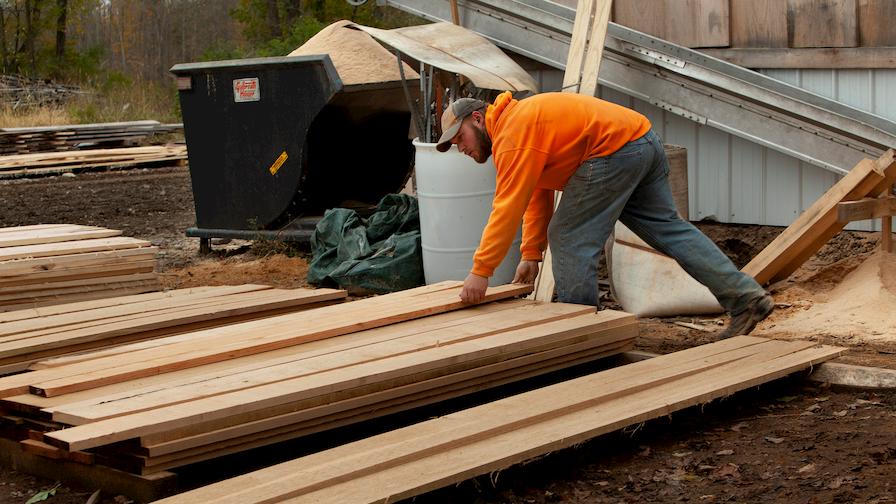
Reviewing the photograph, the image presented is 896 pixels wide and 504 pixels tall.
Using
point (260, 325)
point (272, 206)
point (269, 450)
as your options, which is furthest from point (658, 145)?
point (272, 206)

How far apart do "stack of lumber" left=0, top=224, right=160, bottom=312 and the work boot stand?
12.3ft

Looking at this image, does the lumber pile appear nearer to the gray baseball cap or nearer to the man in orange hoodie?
the man in orange hoodie

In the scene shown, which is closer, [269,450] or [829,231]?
[269,450]

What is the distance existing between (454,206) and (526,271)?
2.11m

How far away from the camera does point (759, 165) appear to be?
848 cm

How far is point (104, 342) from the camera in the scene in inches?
235

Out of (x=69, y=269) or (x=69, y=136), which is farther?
(x=69, y=136)

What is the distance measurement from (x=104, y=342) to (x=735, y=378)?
321cm

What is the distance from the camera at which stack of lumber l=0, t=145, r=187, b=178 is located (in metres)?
16.9

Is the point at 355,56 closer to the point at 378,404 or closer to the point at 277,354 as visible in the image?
the point at 277,354

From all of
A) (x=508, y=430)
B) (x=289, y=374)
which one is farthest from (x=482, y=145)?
(x=508, y=430)

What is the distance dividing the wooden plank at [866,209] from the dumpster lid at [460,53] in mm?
2470

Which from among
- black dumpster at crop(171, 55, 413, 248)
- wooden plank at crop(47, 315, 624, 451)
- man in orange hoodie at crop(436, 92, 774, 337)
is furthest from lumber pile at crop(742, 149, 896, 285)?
black dumpster at crop(171, 55, 413, 248)

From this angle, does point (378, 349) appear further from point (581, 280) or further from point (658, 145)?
point (658, 145)
